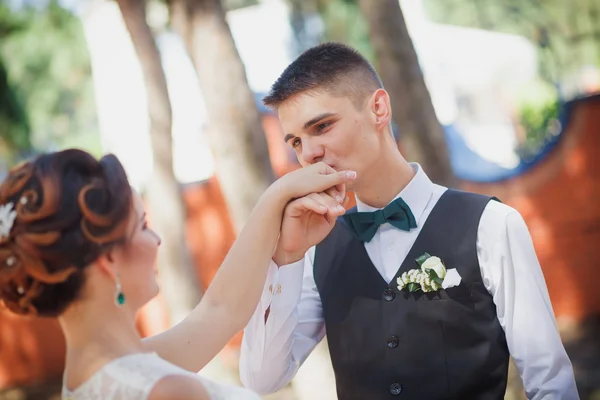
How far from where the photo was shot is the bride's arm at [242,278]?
212 cm

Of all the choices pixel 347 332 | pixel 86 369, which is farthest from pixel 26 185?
pixel 347 332

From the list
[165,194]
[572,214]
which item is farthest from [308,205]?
[572,214]

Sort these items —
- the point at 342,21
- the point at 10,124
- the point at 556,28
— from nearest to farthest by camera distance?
the point at 556,28
the point at 10,124
the point at 342,21

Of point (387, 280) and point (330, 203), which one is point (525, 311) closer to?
point (387, 280)

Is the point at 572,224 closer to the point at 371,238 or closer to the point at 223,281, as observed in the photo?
the point at 371,238

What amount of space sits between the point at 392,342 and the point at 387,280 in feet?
0.73

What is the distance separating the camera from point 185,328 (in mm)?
2131

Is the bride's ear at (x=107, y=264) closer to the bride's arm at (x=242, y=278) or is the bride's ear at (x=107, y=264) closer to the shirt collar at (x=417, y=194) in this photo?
the bride's arm at (x=242, y=278)

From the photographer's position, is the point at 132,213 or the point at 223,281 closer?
the point at 132,213

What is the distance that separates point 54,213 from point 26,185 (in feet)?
0.37

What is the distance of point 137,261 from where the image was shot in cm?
177

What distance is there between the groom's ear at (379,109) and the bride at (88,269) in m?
1.02

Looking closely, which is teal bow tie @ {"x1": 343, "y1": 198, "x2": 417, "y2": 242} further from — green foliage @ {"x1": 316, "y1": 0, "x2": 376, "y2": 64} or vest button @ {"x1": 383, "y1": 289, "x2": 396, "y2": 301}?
green foliage @ {"x1": 316, "y1": 0, "x2": 376, "y2": 64}

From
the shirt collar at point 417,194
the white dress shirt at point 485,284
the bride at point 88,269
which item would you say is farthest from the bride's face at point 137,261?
the shirt collar at point 417,194
